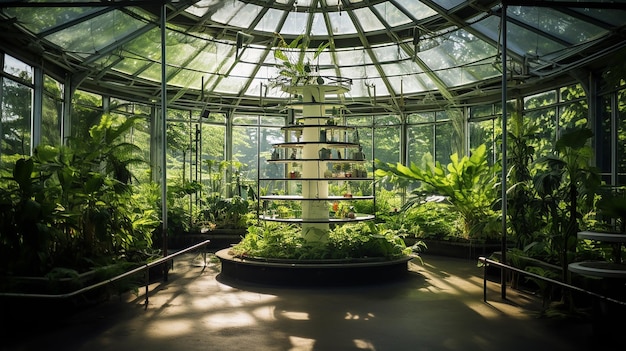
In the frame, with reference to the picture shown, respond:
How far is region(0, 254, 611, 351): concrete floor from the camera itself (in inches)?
212

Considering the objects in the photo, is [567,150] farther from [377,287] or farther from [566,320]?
[377,287]

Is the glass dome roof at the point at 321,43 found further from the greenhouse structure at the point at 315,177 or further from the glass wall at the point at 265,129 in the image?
the glass wall at the point at 265,129

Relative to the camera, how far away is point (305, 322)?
6.28 metres

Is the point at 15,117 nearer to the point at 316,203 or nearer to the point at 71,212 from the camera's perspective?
the point at 71,212

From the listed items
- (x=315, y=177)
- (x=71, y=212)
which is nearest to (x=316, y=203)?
(x=315, y=177)

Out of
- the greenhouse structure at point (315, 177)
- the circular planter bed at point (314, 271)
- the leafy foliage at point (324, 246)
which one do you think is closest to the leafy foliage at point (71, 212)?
the greenhouse structure at point (315, 177)

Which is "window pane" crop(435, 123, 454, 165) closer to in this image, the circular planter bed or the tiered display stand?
the tiered display stand

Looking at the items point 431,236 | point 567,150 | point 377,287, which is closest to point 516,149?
point 567,150

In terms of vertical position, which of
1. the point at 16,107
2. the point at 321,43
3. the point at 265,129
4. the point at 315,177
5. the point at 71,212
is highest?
the point at 321,43

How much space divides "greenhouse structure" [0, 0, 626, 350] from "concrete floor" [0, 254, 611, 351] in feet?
0.14

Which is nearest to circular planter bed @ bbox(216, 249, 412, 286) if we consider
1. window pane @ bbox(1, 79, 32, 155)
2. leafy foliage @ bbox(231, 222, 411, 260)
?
leafy foliage @ bbox(231, 222, 411, 260)

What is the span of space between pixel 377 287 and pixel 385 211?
615 centimetres

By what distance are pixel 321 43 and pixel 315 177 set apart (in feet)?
15.7

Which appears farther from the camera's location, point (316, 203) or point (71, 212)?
point (316, 203)
